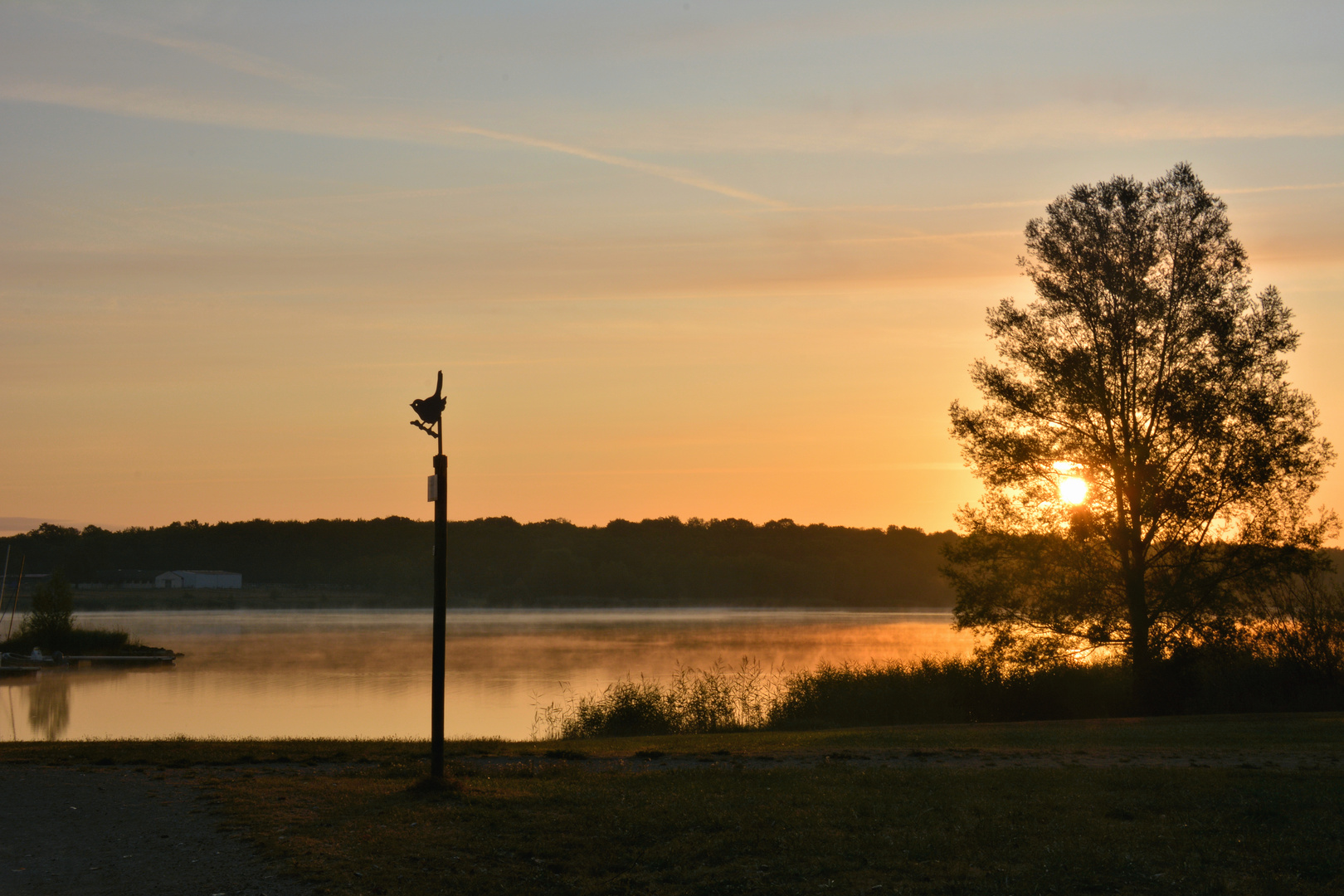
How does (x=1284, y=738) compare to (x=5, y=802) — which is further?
(x=1284, y=738)

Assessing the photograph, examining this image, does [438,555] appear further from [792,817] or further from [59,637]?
[59,637]

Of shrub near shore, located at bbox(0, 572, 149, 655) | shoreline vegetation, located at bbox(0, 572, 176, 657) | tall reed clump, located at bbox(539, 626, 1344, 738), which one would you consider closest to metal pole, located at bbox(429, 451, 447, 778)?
tall reed clump, located at bbox(539, 626, 1344, 738)

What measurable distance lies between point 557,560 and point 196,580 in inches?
1642

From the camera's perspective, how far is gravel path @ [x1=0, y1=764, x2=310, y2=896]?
811 centimetres

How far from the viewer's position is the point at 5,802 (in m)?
11.1

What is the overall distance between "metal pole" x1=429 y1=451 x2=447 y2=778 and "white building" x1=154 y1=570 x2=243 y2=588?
410 ft

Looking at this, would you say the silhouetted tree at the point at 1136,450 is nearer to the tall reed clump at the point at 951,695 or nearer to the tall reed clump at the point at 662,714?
the tall reed clump at the point at 951,695

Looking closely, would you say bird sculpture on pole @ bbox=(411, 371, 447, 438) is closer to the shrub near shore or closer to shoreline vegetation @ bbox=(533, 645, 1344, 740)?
shoreline vegetation @ bbox=(533, 645, 1344, 740)

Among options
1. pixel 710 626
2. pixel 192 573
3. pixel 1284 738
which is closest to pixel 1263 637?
pixel 1284 738

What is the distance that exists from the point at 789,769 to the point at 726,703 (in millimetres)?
11024

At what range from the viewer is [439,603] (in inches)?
490

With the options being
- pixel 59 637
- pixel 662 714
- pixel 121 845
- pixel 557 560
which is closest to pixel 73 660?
pixel 59 637

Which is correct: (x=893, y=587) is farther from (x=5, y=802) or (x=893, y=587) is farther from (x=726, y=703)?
(x=5, y=802)

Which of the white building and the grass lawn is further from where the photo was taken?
the white building
